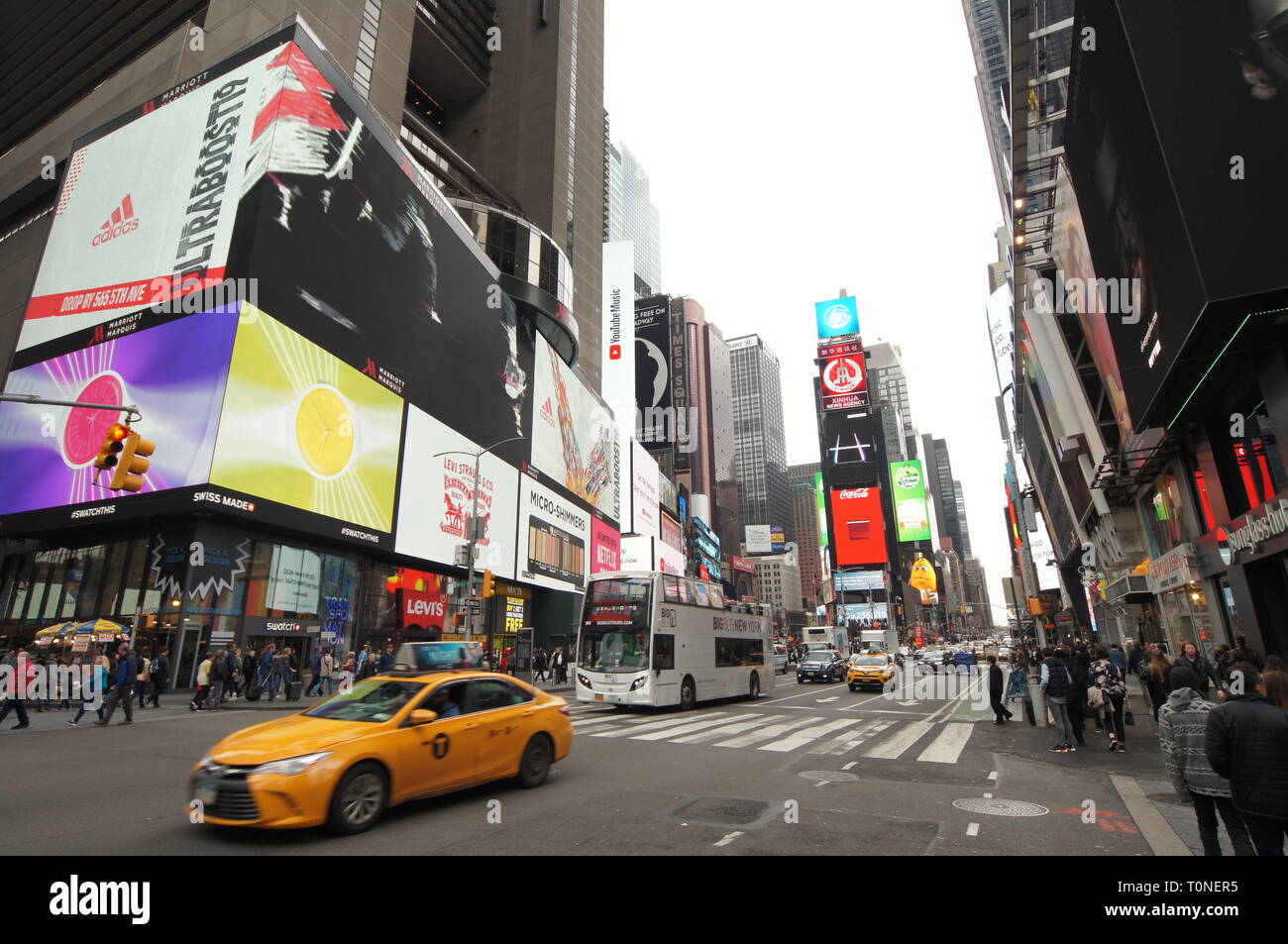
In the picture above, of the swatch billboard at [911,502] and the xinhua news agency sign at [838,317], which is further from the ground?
the xinhua news agency sign at [838,317]

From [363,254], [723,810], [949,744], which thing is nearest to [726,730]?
[949,744]

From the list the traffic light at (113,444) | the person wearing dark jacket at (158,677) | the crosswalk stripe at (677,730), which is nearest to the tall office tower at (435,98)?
the person wearing dark jacket at (158,677)

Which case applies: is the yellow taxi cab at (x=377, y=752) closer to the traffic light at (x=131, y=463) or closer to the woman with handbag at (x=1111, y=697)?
the traffic light at (x=131, y=463)

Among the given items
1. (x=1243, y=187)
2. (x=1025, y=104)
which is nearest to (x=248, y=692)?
(x=1243, y=187)

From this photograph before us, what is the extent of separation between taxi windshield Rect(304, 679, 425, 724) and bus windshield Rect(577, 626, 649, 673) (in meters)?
11.4

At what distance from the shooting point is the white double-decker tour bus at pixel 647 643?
60.5ft

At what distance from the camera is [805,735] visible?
14211 millimetres

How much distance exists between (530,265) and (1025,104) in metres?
Result: 34.6

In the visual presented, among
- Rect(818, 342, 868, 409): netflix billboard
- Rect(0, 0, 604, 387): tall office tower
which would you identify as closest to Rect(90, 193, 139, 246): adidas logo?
Rect(0, 0, 604, 387): tall office tower

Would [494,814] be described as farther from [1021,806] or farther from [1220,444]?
[1220,444]

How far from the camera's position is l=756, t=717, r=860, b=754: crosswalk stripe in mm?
12414

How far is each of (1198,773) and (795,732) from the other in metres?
10.4

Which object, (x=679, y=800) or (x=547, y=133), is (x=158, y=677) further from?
(x=547, y=133)

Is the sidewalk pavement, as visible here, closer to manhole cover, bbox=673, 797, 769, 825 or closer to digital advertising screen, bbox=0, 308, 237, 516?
manhole cover, bbox=673, 797, 769, 825
